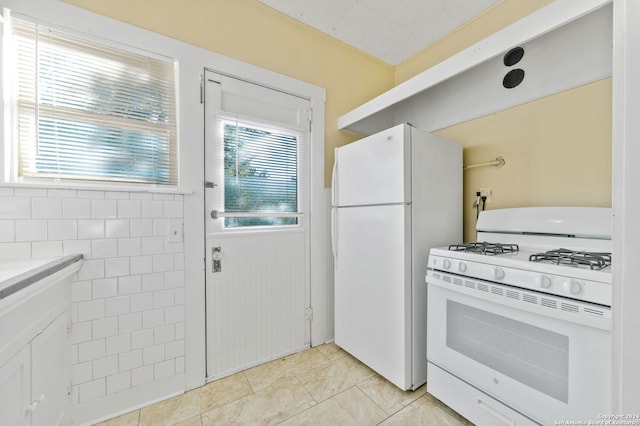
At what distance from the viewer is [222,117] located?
1854 millimetres

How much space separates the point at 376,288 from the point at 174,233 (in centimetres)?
Answer: 143

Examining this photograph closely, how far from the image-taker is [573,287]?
100 centimetres

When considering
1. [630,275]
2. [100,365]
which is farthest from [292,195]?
[630,275]

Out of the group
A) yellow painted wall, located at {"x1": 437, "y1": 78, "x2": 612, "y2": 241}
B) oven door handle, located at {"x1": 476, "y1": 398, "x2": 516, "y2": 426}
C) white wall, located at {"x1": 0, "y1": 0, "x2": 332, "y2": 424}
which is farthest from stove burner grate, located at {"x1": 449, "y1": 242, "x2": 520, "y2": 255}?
white wall, located at {"x1": 0, "y1": 0, "x2": 332, "y2": 424}

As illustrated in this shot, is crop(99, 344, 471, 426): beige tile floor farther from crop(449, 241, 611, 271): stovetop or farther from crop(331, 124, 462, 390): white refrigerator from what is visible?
crop(449, 241, 611, 271): stovetop

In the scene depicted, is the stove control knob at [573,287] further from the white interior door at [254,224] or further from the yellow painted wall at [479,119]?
the white interior door at [254,224]

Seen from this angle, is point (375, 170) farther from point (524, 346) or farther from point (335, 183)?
point (524, 346)

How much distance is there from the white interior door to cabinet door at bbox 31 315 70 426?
2.35ft

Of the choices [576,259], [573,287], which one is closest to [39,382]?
[573,287]

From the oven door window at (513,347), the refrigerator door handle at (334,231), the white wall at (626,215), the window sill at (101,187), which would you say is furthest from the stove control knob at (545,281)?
the window sill at (101,187)

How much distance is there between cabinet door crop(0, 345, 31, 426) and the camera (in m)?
0.77

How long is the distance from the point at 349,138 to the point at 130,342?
2.33 meters

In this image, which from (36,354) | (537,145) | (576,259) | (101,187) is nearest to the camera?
(36,354)

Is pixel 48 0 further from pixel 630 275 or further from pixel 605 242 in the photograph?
pixel 605 242
